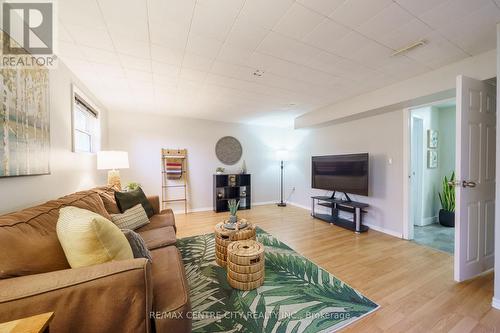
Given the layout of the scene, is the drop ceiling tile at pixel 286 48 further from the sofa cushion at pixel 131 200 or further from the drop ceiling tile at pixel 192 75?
the sofa cushion at pixel 131 200

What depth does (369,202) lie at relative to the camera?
133 inches

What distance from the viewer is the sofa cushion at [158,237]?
64.1 inches

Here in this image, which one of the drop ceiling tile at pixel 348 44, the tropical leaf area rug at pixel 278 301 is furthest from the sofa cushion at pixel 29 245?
the drop ceiling tile at pixel 348 44

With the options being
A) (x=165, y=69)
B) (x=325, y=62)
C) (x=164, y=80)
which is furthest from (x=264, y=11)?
(x=164, y=80)

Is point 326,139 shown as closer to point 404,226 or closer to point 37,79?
point 404,226

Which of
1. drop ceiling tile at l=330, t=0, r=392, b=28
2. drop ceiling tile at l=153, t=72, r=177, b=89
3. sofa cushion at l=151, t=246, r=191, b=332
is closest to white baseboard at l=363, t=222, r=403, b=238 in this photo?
drop ceiling tile at l=330, t=0, r=392, b=28

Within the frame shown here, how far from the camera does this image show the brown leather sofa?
728 millimetres

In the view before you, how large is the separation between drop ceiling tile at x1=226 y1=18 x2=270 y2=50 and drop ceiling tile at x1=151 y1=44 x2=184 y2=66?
575 mm

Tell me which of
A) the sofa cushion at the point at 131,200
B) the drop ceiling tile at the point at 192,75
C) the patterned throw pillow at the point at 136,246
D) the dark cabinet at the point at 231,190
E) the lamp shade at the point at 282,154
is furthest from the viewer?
the lamp shade at the point at 282,154

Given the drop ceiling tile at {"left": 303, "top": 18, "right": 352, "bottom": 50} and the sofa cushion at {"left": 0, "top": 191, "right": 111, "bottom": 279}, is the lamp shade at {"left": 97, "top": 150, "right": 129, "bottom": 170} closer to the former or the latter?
the sofa cushion at {"left": 0, "top": 191, "right": 111, "bottom": 279}

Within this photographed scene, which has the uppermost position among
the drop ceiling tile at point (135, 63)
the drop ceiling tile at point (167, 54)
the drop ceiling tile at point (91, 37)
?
the drop ceiling tile at point (167, 54)

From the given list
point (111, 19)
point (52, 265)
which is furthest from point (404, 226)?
point (111, 19)

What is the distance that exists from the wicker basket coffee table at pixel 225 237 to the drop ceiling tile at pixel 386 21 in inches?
86.2

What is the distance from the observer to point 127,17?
1466mm
